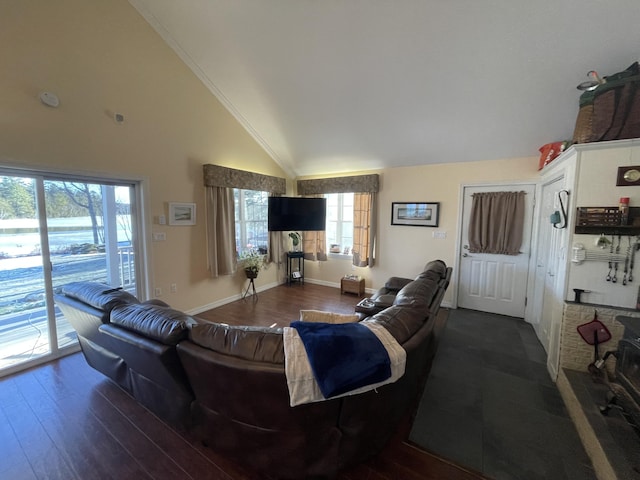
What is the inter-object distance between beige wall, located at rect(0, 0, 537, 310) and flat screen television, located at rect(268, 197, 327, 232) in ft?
2.63

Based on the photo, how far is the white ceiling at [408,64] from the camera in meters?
2.24

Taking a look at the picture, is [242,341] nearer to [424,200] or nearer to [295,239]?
[424,200]

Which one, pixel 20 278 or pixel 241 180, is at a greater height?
pixel 241 180

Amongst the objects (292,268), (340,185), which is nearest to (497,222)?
(340,185)

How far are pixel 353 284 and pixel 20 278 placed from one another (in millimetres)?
4252

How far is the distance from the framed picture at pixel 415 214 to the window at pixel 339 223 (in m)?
0.95

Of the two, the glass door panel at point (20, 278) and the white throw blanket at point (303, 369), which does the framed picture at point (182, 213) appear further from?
the white throw blanket at point (303, 369)

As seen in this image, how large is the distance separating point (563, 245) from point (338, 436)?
249 cm

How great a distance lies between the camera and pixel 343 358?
120 centimetres

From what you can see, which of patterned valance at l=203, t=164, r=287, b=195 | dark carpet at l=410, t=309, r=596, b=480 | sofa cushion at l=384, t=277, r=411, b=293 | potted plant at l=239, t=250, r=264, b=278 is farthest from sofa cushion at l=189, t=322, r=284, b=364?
potted plant at l=239, t=250, r=264, b=278

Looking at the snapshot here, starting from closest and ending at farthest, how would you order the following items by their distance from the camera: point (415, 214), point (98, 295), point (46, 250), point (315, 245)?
point (98, 295), point (46, 250), point (415, 214), point (315, 245)

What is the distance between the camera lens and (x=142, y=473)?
151 cm

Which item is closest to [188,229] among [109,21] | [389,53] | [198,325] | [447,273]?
[109,21]

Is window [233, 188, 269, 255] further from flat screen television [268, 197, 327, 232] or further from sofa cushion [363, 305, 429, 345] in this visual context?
sofa cushion [363, 305, 429, 345]
